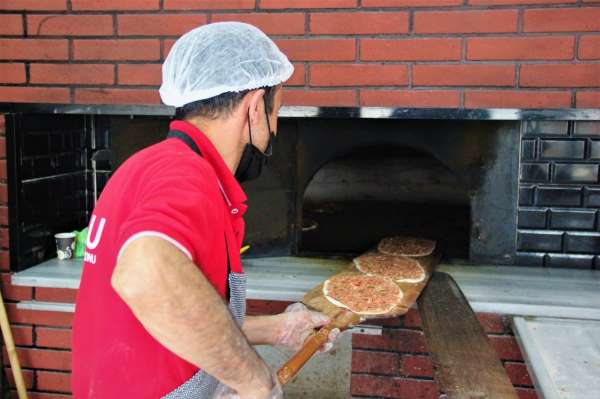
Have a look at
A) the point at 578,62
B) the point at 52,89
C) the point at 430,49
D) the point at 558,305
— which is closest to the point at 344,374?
the point at 558,305

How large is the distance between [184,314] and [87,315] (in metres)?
0.35

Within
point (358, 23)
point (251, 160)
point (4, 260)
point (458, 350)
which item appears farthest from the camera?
point (4, 260)

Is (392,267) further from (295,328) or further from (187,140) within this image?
(187,140)

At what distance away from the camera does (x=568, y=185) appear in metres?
2.76

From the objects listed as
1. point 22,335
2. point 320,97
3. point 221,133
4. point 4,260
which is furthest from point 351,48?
point 22,335

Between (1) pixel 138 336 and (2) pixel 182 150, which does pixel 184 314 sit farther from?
(2) pixel 182 150

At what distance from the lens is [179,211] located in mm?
1244

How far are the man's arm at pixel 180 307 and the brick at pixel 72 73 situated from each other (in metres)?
1.70

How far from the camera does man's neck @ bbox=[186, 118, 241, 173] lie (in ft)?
5.24

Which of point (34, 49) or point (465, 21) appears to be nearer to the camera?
point (465, 21)

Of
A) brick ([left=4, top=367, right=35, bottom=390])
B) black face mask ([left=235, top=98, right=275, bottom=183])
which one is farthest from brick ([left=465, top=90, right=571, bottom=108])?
brick ([left=4, top=367, right=35, bottom=390])

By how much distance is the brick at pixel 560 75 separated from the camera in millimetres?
2441

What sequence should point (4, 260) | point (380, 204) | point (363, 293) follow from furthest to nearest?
point (380, 204) < point (4, 260) < point (363, 293)

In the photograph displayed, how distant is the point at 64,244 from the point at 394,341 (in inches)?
60.4
